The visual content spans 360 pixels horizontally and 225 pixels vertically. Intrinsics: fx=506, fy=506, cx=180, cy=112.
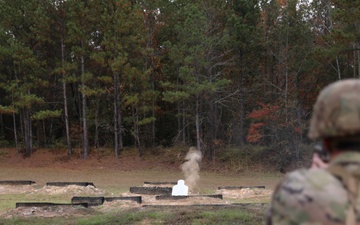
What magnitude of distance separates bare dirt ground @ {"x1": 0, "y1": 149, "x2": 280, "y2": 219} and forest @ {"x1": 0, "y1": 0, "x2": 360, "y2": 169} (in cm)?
125

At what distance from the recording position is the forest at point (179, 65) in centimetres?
2889

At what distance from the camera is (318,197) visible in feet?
5.62

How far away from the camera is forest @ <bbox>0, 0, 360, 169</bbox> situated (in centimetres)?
2889

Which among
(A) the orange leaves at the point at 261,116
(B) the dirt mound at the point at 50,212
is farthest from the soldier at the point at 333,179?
(A) the orange leaves at the point at 261,116

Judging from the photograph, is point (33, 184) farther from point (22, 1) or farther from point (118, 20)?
point (22, 1)

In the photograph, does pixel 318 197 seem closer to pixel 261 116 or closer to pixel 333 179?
pixel 333 179

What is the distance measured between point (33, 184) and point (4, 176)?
5707 millimetres

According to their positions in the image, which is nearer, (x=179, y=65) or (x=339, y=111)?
(x=339, y=111)

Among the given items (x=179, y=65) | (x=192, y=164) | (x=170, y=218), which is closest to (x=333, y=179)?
(x=170, y=218)

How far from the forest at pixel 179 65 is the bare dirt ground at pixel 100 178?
1.25 metres

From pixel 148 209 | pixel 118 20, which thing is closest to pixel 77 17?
pixel 118 20

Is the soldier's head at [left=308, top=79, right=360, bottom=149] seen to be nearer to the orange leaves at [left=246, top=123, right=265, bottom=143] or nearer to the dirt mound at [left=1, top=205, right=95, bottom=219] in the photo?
the dirt mound at [left=1, top=205, right=95, bottom=219]

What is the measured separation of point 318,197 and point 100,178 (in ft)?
81.3

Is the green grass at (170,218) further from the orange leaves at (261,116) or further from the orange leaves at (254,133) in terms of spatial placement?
the orange leaves at (261,116)
